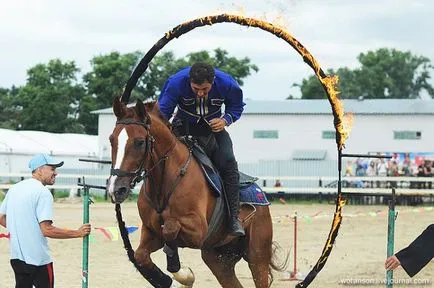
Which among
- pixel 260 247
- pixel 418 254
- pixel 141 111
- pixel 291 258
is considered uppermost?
pixel 141 111

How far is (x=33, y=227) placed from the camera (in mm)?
8164

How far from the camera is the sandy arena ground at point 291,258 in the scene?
13.9 m

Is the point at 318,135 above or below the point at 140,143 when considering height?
below

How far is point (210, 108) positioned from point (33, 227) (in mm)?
2397

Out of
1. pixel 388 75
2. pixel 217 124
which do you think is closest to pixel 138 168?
pixel 217 124

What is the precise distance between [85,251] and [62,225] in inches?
537

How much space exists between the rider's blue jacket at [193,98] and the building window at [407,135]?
3924 cm

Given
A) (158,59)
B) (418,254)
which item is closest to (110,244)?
(418,254)

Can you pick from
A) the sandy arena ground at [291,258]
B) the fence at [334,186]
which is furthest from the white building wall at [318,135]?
the sandy arena ground at [291,258]

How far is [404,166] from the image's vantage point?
123 ft

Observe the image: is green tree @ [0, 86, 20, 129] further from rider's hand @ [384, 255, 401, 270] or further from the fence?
rider's hand @ [384, 255, 401, 270]

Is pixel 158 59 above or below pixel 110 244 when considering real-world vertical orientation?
above

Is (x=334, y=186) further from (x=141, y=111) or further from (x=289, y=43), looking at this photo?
(x=141, y=111)

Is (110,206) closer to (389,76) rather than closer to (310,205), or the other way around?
(310,205)
